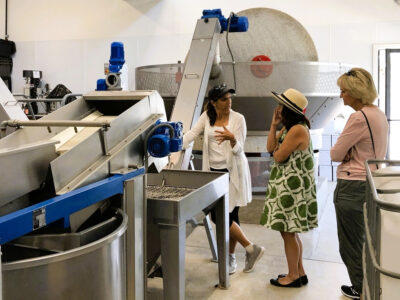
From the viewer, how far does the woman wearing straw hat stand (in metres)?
2.18

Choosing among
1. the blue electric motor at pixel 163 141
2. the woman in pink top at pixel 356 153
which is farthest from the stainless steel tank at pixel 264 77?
the blue electric motor at pixel 163 141

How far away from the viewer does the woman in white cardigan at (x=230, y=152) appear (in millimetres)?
2572

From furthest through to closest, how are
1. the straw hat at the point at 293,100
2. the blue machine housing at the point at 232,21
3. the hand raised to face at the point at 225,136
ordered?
the blue machine housing at the point at 232,21 < the hand raised to face at the point at 225,136 < the straw hat at the point at 293,100

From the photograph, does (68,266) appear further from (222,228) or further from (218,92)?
(218,92)

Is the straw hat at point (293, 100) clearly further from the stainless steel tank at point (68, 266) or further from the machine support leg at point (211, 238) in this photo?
the stainless steel tank at point (68, 266)

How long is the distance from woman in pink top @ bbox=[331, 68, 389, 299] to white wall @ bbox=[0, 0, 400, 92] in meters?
4.32

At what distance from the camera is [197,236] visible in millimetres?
3246

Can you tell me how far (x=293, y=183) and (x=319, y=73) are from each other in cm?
174

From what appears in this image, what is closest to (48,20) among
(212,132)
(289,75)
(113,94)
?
(289,75)

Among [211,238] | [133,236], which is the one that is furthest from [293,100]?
[133,236]

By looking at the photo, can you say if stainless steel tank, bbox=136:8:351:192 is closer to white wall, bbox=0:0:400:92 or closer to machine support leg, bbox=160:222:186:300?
machine support leg, bbox=160:222:186:300

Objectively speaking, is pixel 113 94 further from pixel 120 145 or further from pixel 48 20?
pixel 48 20

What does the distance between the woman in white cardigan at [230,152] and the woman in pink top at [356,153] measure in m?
0.64

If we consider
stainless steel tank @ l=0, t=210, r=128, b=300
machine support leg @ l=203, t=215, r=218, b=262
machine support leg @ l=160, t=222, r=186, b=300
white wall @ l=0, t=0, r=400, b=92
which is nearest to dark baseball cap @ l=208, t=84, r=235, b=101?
machine support leg @ l=203, t=215, r=218, b=262
